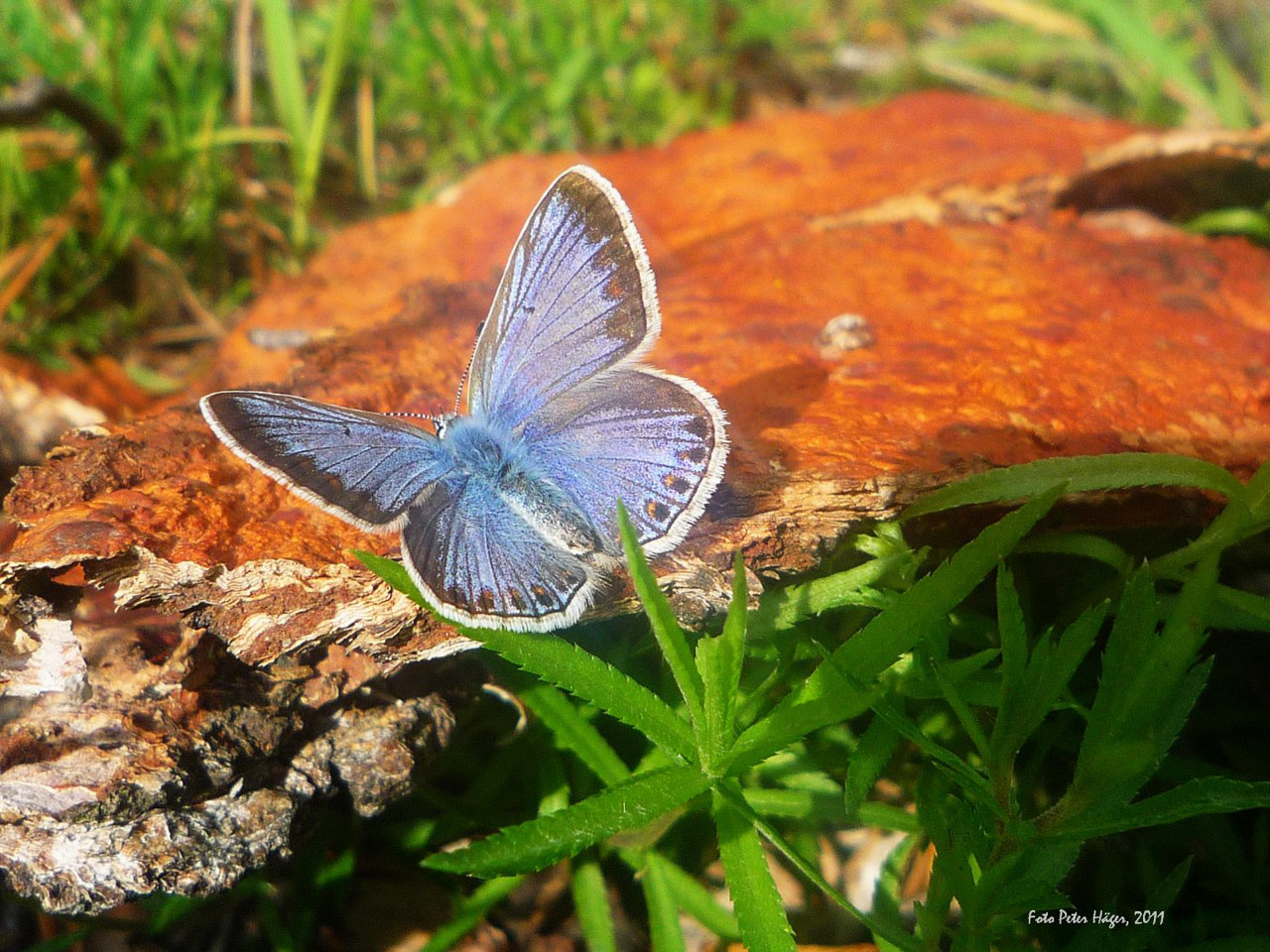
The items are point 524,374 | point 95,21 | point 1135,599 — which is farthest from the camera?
point 95,21

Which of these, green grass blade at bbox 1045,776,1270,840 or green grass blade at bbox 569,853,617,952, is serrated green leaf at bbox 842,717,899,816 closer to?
green grass blade at bbox 1045,776,1270,840

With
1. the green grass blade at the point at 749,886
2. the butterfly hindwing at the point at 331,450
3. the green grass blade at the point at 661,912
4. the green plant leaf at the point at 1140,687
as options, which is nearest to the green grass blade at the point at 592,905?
the green grass blade at the point at 661,912

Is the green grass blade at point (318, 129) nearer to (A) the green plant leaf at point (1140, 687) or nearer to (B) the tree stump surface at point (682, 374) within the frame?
(B) the tree stump surface at point (682, 374)

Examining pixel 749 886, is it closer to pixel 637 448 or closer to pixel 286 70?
pixel 637 448

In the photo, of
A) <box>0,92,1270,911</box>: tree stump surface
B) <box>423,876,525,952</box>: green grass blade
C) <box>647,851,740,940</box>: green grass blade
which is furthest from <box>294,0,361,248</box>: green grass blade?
<box>647,851,740,940</box>: green grass blade

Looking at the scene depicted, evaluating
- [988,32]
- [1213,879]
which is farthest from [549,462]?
[988,32]

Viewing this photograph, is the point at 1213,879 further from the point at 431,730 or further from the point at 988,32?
the point at 988,32

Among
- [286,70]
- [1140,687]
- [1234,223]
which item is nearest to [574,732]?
[1140,687]
